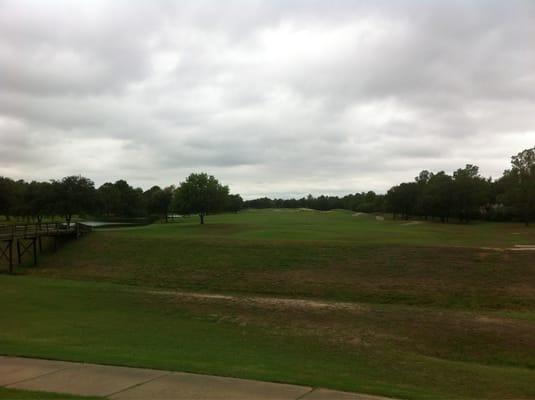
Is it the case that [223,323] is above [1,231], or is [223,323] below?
below

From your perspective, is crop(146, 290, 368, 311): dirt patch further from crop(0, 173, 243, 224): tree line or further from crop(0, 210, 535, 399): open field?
crop(0, 173, 243, 224): tree line

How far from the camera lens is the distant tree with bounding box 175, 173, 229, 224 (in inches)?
3246

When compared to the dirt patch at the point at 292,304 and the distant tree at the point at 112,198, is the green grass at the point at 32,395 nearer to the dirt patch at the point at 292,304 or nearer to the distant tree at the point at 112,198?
the dirt patch at the point at 292,304

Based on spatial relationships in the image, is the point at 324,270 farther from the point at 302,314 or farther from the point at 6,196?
the point at 6,196

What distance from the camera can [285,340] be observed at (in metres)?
16.4

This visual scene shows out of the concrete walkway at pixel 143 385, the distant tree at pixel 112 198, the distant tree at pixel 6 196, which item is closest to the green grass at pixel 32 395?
the concrete walkway at pixel 143 385

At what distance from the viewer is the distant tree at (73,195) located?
7019 cm

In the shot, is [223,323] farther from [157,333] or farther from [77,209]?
[77,209]

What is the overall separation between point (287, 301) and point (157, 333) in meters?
9.85

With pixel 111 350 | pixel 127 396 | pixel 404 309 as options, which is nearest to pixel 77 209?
pixel 404 309

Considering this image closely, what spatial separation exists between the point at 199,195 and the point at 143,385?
75662 millimetres

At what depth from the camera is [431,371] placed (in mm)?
11836

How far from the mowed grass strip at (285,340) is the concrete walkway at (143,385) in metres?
0.68

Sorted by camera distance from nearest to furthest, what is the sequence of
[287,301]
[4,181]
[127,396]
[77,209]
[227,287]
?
[127,396], [287,301], [227,287], [77,209], [4,181]
